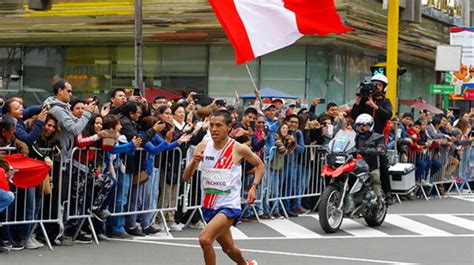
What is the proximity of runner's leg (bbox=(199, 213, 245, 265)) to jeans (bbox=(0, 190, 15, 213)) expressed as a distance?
2.65 m

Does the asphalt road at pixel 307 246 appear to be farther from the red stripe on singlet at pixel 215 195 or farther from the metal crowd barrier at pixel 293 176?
the red stripe on singlet at pixel 215 195

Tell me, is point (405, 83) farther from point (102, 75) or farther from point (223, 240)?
point (223, 240)

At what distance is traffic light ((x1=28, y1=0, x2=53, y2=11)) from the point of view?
112 feet

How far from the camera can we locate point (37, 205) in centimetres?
1196

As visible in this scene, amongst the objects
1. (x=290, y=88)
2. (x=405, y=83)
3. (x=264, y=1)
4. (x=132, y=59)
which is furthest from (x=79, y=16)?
(x=264, y=1)

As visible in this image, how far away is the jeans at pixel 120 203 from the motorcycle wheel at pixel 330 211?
269cm

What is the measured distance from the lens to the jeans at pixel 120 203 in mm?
13039

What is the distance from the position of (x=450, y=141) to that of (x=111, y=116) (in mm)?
11435

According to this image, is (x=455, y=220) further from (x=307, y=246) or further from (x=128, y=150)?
(x=128, y=150)

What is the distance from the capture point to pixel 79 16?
3359cm

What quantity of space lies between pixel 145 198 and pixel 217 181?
398cm

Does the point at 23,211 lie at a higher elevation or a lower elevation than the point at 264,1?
lower

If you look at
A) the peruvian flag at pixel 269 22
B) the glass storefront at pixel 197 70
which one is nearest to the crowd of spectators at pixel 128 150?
the peruvian flag at pixel 269 22

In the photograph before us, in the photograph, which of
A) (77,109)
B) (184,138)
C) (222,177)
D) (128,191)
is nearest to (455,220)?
(184,138)
